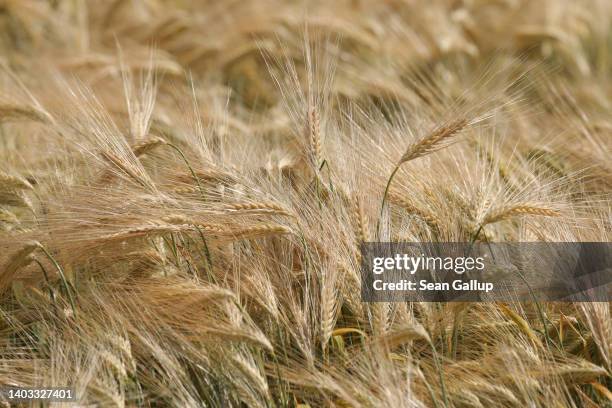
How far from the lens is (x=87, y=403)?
1713 mm

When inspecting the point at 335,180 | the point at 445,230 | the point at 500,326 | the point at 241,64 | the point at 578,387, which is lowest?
the point at 578,387

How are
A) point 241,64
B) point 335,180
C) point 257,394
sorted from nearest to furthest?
point 257,394 → point 335,180 → point 241,64

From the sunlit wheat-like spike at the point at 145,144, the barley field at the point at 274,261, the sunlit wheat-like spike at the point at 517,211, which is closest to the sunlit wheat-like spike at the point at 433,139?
the barley field at the point at 274,261

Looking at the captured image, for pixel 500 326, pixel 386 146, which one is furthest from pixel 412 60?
pixel 500 326

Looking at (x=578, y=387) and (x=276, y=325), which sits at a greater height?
(x=276, y=325)

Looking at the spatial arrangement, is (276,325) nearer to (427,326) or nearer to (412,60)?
(427,326)

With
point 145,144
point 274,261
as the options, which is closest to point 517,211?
point 274,261

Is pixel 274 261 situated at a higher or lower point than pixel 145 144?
lower

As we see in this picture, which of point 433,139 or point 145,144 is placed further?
point 145,144

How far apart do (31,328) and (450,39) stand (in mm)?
3169

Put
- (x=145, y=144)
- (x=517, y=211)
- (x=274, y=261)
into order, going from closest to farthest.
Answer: (x=517, y=211)
(x=274, y=261)
(x=145, y=144)

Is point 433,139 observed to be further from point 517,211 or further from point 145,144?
point 145,144

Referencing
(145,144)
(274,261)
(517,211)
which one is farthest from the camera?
(145,144)

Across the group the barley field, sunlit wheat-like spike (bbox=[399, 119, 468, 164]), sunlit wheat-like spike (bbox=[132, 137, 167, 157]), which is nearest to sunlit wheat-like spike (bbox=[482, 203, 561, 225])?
the barley field
